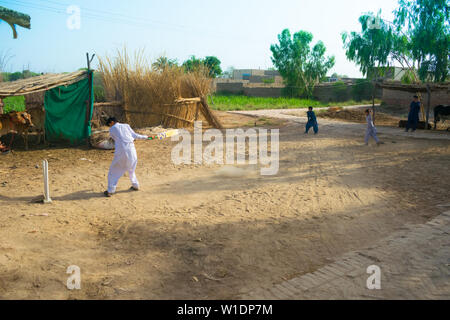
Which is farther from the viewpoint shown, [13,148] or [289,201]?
[13,148]

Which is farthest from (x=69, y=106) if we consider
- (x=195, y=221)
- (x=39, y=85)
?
(x=195, y=221)

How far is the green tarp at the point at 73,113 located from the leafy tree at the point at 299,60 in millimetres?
29976

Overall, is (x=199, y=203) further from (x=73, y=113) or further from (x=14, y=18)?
(x=14, y=18)

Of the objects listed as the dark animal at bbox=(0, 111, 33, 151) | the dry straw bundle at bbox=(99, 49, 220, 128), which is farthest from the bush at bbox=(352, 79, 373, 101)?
the dark animal at bbox=(0, 111, 33, 151)

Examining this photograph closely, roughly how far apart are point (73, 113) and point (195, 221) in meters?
7.63

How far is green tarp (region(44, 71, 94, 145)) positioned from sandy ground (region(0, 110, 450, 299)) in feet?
6.25

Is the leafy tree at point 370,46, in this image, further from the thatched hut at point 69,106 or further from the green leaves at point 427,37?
the thatched hut at point 69,106

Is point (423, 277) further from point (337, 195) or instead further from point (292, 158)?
point (292, 158)

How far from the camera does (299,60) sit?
40.5 m

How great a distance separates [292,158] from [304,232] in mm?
4849

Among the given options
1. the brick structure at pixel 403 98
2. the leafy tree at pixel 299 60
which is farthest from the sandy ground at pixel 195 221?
the leafy tree at pixel 299 60

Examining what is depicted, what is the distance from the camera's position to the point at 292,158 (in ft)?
31.9

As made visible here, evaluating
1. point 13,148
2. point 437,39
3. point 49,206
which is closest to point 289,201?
point 49,206
